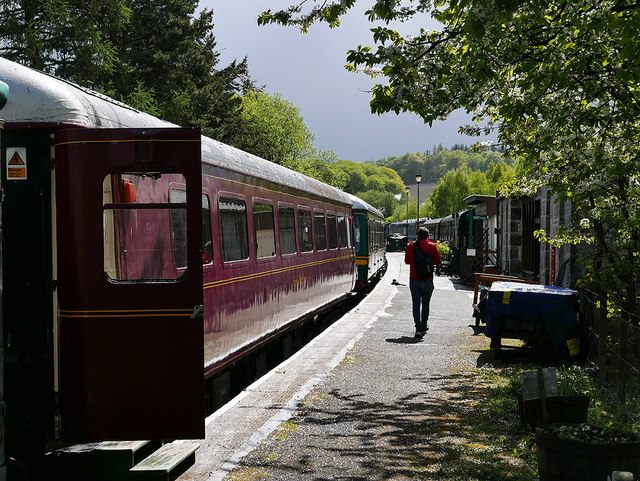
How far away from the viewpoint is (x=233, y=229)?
28.9 ft

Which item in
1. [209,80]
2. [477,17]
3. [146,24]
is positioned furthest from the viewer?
[209,80]

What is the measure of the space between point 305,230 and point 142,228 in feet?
25.8

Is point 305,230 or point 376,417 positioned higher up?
point 305,230

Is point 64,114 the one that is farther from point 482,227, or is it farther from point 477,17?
point 482,227

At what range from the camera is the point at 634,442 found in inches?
199

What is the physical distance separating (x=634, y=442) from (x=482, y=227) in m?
27.2

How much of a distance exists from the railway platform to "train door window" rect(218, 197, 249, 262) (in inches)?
58.8

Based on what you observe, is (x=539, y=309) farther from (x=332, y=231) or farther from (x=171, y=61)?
(x=171, y=61)

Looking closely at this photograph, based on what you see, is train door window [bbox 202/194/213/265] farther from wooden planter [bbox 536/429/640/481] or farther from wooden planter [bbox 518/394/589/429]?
wooden planter [bbox 536/429/640/481]

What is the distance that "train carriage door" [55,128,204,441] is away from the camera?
5.45 m

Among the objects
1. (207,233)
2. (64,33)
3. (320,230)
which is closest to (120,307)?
(207,233)

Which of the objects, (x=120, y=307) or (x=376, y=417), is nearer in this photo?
(x=120, y=307)

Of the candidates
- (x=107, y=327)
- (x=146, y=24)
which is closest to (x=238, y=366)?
(x=107, y=327)

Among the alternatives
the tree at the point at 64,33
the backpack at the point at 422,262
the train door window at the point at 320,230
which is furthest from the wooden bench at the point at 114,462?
the tree at the point at 64,33
